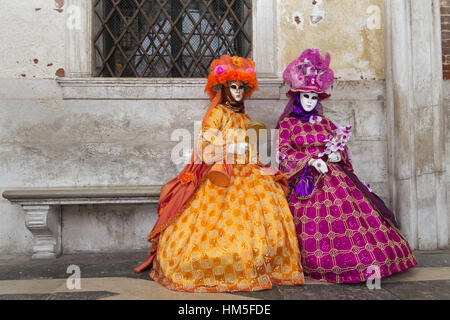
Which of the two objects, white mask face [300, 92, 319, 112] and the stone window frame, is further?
the stone window frame

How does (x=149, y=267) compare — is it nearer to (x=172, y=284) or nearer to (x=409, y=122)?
(x=172, y=284)

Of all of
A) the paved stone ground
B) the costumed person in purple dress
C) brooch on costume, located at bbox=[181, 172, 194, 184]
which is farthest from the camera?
brooch on costume, located at bbox=[181, 172, 194, 184]

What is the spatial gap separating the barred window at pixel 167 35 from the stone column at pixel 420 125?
1877 mm

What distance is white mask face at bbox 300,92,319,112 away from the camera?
3.28 meters

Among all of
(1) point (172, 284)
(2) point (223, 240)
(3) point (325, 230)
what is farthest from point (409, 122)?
(1) point (172, 284)

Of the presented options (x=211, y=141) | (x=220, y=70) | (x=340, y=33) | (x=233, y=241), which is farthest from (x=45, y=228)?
(x=340, y=33)

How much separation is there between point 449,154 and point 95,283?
166 inches

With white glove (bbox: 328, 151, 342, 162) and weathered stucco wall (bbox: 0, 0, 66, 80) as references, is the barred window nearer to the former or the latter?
weathered stucco wall (bbox: 0, 0, 66, 80)

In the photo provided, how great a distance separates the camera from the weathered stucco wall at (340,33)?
4.20 metres

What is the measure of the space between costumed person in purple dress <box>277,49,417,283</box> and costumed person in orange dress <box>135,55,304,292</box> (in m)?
0.15

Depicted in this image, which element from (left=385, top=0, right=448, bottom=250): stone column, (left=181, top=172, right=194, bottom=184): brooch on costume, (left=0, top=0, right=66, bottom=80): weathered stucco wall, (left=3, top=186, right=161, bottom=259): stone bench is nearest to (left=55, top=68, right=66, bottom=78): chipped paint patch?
(left=0, top=0, right=66, bottom=80): weathered stucco wall

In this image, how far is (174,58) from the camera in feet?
14.1

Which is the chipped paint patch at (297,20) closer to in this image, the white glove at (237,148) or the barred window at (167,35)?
the barred window at (167,35)

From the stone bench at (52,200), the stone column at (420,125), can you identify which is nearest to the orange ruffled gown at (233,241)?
the stone bench at (52,200)
